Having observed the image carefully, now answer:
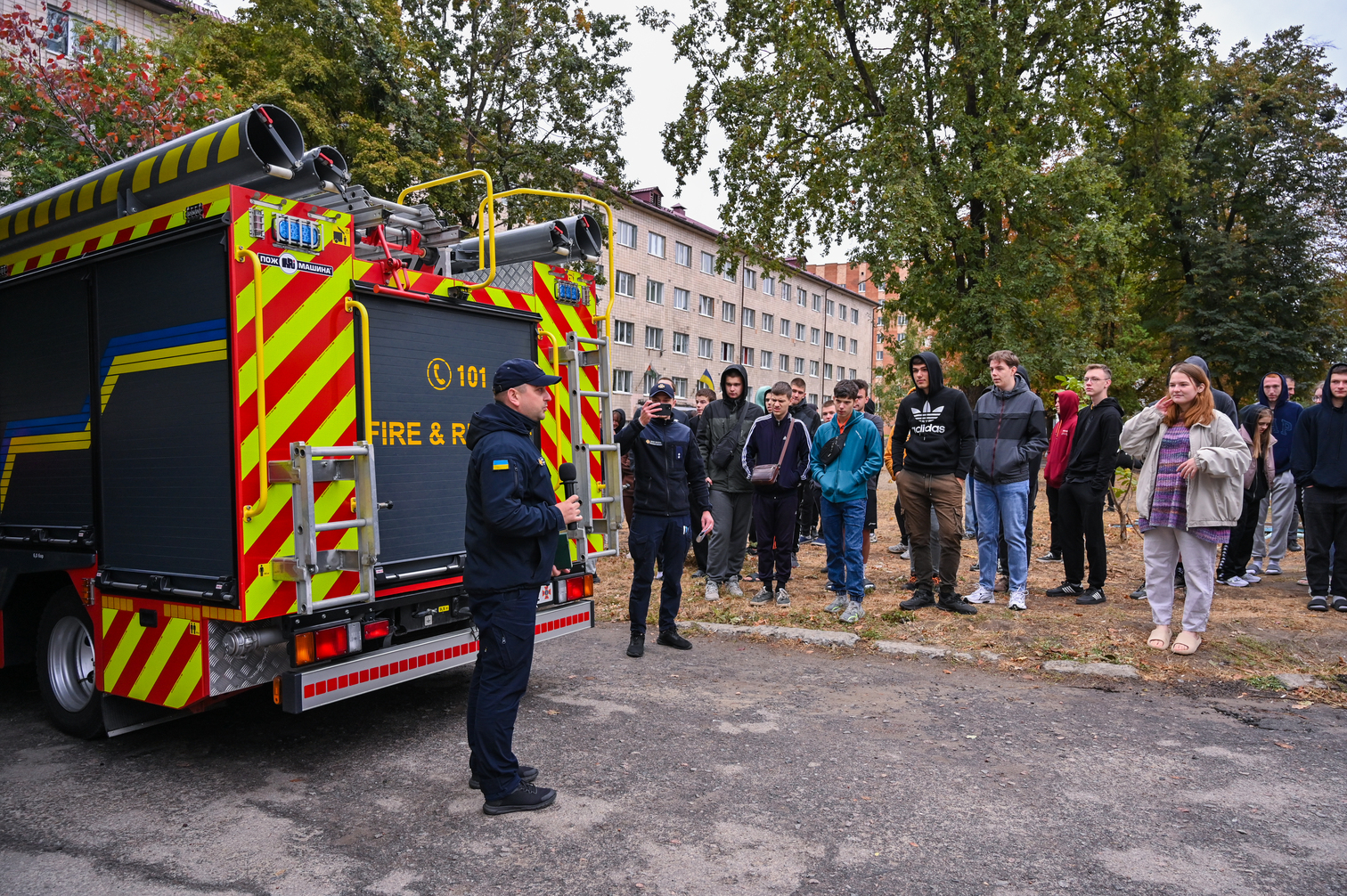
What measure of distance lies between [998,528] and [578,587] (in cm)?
412

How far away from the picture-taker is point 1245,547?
865 cm

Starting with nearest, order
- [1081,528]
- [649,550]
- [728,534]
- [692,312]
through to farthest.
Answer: [649,550] < [1081,528] < [728,534] < [692,312]

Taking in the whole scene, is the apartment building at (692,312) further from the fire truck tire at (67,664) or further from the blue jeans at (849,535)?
the fire truck tire at (67,664)

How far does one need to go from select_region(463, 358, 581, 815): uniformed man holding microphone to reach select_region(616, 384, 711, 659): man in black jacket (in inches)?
102

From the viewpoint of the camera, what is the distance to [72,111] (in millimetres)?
10961

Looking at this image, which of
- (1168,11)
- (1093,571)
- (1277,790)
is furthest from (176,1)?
(1277,790)

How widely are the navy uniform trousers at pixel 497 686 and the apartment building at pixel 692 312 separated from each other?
30041 mm

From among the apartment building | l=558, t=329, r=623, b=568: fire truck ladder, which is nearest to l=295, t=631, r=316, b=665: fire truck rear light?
l=558, t=329, r=623, b=568: fire truck ladder

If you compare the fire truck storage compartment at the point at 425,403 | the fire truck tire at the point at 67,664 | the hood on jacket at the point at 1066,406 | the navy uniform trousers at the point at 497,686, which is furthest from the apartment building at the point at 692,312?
the navy uniform trousers at the point at 497,686

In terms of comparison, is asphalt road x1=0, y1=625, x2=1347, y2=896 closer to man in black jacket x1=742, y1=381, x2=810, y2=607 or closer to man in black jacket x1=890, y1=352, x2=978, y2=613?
man in black jacket x1=890, y1=352, x2=978, y2=613

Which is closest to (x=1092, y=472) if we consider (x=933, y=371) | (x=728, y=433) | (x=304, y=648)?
(x=933, y=371)

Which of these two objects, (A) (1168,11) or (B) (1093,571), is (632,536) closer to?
(B) (1093,571)

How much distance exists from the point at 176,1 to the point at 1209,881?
3138 centimetres

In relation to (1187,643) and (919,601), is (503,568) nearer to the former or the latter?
(919,601)
